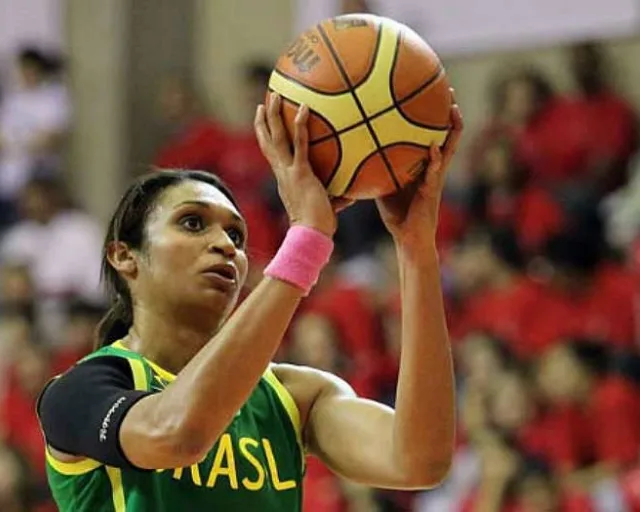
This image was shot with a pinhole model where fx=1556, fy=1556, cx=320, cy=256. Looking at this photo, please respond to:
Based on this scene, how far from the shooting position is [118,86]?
38.8 feet

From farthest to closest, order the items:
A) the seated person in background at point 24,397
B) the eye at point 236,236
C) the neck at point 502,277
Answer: the seated person in background at point 24,397 < the neck at point 502,277 < the eye at point 236,236

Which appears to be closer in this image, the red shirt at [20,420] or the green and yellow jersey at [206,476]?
the green and yellow jersey at [206,476]

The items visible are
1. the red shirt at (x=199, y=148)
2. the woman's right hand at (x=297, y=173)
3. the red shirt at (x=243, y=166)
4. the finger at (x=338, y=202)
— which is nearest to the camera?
the woman's right hand at (x=297, y=173)

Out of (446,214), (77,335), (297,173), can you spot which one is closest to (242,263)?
(297,173)

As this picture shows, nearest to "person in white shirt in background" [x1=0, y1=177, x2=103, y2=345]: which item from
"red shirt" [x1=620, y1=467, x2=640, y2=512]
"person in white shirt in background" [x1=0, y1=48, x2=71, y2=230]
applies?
"person in white shirt in background" [x1=0, y1=48, x2=71, y2=230]

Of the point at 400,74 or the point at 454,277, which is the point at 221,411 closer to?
the point at 400,74

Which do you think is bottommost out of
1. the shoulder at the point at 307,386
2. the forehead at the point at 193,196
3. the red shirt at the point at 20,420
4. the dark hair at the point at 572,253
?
the red shirt at the point at 20,420

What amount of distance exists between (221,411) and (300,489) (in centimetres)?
64

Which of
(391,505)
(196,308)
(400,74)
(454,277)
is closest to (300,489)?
(196,308)

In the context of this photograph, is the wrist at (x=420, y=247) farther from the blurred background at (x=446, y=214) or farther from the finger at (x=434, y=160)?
the blurred background at (x=446, y=214)

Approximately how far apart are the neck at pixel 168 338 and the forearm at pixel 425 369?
444 millimetres

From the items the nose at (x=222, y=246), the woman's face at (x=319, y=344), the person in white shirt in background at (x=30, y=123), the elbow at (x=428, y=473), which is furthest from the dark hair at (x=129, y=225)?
the person in white shirt in background at (x=30, y=123)

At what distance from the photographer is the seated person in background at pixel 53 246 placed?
10.1 meters

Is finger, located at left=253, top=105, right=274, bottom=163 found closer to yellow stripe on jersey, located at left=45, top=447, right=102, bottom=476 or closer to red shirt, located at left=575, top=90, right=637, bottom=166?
yellow stripe on jersey, located at left=45, top=447, right=102, bottom=476
